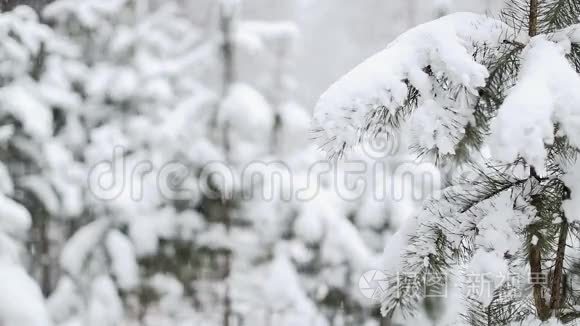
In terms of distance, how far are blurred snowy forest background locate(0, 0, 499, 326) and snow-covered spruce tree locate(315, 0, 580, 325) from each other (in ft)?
15.4

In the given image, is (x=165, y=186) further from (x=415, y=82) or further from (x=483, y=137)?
(x=415, y=82)

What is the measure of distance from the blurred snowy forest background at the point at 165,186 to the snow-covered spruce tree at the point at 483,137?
4.69 metres

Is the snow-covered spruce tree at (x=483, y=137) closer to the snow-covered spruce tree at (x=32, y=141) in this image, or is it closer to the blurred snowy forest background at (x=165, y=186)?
the snow-covered spruce tree at (x=32, y=141)

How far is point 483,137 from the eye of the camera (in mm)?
1976

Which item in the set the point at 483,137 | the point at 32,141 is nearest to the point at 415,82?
the point at 483,137

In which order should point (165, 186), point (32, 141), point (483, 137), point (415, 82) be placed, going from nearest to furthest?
point (415, 82) < point (483, 137) < point (32, 141) < point (165, 186)

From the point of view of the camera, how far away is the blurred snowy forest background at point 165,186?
20.1ft

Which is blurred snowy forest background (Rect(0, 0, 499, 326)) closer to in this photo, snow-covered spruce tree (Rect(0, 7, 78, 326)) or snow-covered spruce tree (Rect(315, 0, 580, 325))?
snow-covered spruce tree (Rect(0, 7, 78, 326))

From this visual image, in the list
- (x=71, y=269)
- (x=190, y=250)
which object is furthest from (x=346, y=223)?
(x=71, y=269)

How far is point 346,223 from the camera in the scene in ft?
24.2

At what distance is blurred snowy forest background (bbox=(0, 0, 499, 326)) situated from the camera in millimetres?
6125

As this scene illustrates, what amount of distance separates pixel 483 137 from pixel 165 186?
5887 millimetres

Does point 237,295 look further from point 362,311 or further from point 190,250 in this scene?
point 362,311

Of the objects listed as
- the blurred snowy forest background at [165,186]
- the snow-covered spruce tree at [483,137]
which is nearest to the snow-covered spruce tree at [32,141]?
the blurred snowy forest background at [165,186]
